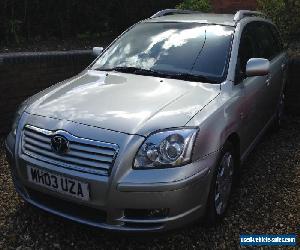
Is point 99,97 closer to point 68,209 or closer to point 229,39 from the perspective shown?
point 68,209

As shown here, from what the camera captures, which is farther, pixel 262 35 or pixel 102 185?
pixel 262 35

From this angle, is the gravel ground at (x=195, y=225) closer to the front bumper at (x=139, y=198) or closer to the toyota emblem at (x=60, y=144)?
the front bumper at (x=139, y=198)

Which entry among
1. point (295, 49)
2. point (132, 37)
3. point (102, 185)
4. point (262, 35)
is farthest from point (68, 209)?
point (295, 49)

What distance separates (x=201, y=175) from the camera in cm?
279

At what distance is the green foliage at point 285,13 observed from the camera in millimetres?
8299

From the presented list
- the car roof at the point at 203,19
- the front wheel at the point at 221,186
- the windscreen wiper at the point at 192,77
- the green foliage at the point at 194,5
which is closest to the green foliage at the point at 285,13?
the green foliage at the point at 194,5

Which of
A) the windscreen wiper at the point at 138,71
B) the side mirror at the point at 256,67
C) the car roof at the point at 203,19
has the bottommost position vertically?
the windscreen wiper at the point at 138,71

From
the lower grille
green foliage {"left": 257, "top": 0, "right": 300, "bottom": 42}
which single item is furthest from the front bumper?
green foliage {"left": 257, "top": 0, "right": 300, "bottom": 42}

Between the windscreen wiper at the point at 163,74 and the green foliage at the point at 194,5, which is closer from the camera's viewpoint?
the windscreen wiper at the point at 163,74

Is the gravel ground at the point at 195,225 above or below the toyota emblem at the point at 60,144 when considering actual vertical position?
below

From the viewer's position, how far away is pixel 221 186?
3277 mm

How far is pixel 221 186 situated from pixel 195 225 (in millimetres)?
381

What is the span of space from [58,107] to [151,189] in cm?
104

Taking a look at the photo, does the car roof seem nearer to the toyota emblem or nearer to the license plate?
the toyota emblem
